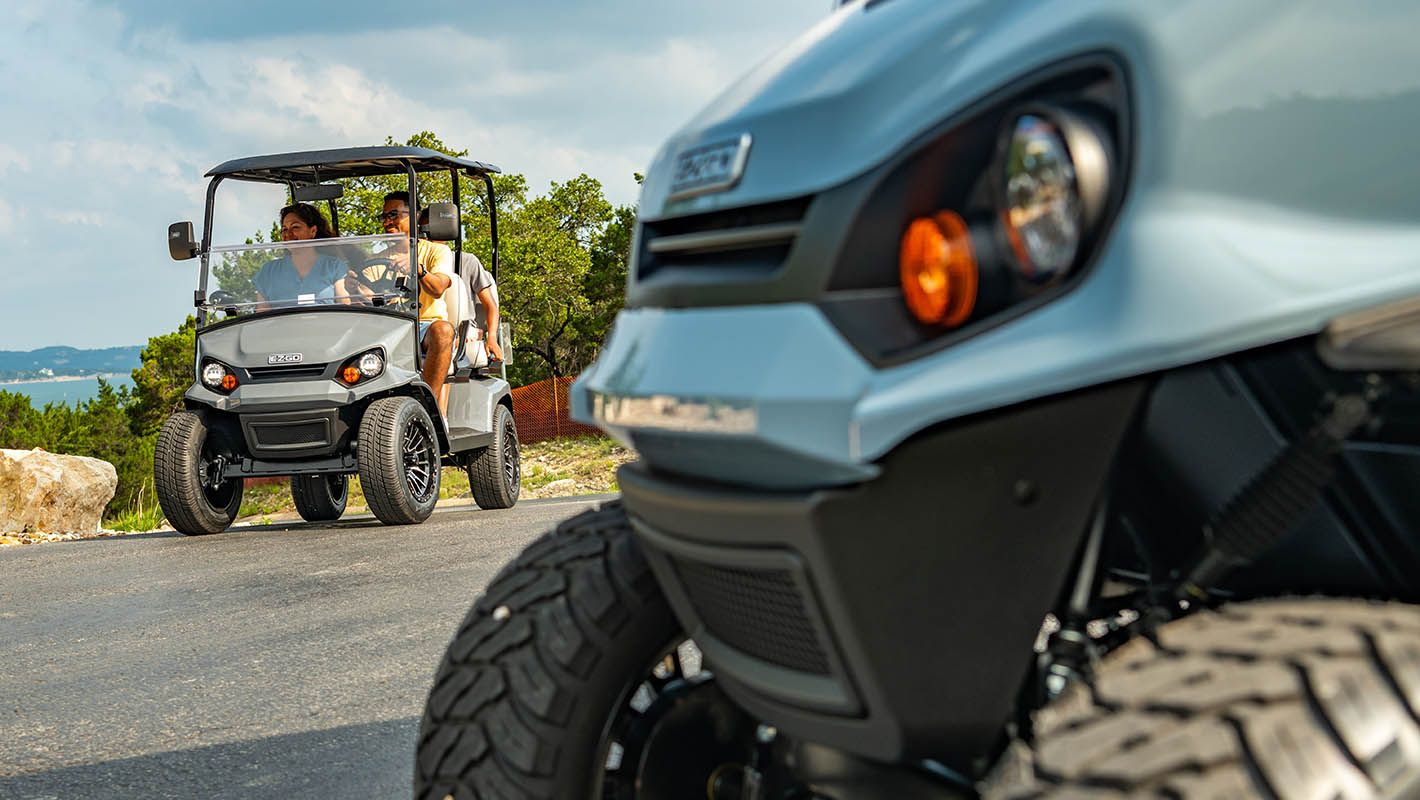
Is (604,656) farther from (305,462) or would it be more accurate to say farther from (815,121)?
(305,462)

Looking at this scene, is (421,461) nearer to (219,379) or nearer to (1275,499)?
(219,379)

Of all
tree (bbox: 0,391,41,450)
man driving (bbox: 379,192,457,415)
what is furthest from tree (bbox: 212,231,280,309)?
tree (bbox: 0,391,41,450)

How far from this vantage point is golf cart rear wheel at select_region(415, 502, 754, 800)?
6.08ft

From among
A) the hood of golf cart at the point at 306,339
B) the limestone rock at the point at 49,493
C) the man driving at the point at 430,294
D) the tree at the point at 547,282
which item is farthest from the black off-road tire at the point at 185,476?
the tree at the point at 547,282

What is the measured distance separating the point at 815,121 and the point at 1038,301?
312 mm

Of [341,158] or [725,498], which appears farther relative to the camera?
[341,158]

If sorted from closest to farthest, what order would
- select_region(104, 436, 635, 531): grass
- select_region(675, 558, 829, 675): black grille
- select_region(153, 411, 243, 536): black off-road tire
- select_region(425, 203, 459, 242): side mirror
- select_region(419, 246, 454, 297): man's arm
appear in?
select_region(675, 558, 829, 675): black grille → select_region(153, 411, 243, 536): black off-road tire → select_region(425, 203, 459, 242): side mirror → select_region(419, 246, 454, 297): man's arm → select_region(104, 436, 635, 531): grass

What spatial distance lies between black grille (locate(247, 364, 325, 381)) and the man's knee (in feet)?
2.97

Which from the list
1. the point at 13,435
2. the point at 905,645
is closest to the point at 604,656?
the point at 905,645

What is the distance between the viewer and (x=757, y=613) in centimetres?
150

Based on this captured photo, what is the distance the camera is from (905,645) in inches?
53.5

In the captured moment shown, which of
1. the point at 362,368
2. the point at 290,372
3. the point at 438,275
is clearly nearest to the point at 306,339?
the point at 290,372

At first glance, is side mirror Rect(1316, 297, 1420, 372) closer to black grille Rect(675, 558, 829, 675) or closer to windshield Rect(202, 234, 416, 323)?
black grille Rect(675, 558, 829, 675)

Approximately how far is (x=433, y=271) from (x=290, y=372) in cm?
129
